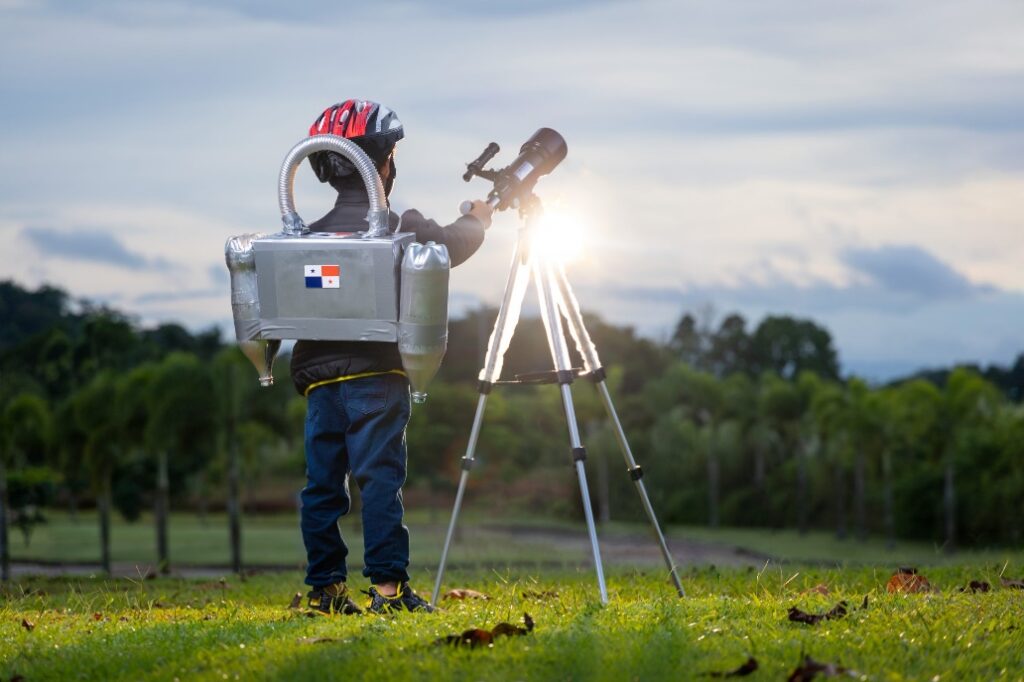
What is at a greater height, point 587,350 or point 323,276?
point 323,276

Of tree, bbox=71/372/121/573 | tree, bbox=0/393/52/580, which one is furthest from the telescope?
tree, bbox=0/393/52/580

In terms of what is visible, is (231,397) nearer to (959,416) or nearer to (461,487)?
(959,416)

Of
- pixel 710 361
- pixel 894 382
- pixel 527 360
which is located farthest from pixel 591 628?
pixel 710 361

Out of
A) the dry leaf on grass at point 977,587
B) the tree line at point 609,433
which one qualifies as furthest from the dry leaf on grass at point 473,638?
the tree line at point 609,433

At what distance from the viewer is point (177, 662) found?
6035mm

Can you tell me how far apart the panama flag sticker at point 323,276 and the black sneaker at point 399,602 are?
1.84 metres

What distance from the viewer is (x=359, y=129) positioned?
7387 millimetres

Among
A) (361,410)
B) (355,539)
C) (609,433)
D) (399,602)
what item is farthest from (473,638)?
(609,433)

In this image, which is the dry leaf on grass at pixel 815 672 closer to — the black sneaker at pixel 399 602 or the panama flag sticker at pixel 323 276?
the black sneaker at pixel 399 602

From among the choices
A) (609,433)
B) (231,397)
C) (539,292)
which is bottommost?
(609,433)

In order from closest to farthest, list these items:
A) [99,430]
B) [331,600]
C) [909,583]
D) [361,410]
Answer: [361,410]
[331,600]
[909,583]
[99,430]

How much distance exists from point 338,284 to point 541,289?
4.68 feet

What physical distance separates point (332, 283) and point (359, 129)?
1.00 metres

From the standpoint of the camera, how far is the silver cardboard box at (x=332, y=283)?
6964 millimetres
